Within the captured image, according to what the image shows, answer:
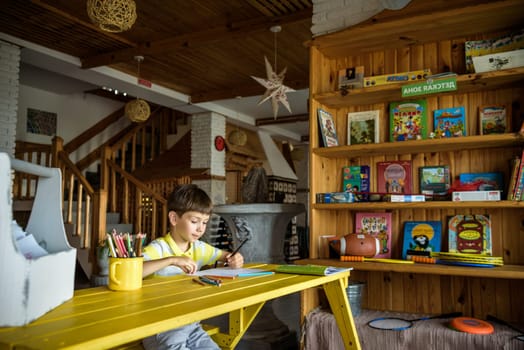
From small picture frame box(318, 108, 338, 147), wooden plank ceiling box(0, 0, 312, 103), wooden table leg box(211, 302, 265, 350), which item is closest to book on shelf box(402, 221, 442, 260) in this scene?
small picture frame box(318, 108, 338, 147)

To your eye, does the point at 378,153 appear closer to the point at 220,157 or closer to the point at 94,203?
the point at 94,203

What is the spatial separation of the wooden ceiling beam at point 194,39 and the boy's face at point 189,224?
3489mm

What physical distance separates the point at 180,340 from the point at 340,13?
242cm

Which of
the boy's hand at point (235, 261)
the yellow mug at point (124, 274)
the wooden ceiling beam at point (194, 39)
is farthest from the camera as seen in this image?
the wooden ceiling beam at point (194, 39)

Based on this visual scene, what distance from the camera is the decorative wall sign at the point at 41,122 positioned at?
28.1 feet

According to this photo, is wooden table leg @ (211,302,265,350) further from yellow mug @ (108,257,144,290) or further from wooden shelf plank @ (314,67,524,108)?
wooden shelf plank @ (314,67,524,108)

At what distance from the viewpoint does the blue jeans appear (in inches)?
63.6

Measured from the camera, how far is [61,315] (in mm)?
1021

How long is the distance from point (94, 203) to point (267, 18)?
329 cm

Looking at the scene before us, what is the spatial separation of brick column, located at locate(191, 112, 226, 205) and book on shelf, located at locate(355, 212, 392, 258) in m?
5.75

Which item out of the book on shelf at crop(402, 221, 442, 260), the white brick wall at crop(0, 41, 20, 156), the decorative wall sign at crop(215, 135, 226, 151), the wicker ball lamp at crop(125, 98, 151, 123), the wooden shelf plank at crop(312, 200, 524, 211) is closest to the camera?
the wooden shelf plank at crop(312, 200, 524, 211)

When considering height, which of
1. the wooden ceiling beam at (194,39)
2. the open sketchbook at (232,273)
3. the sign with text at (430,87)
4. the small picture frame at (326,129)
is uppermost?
the wooden ceiling beam at (194,39)

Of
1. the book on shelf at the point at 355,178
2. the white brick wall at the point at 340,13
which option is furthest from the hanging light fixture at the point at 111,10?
the book on shelf at the point at 355,178

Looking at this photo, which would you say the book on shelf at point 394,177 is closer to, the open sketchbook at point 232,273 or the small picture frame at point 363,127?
the small picture frame at point 363,127
